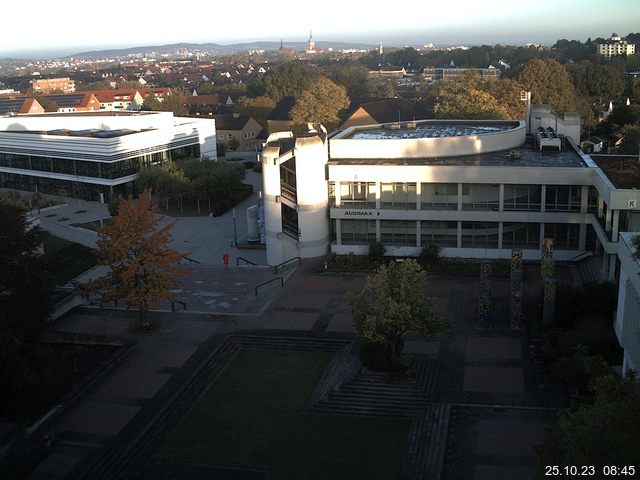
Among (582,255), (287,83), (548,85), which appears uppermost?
(287,83)

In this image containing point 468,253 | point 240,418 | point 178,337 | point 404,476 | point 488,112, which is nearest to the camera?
point 404,476

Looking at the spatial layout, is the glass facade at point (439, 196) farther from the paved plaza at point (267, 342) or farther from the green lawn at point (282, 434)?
the green lawn at point (282, 434)

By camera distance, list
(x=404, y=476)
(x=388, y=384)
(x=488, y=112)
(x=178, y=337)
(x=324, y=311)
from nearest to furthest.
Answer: (x=404, y=476) → (x=388, y=384) → (x=178, y=337) → (x=324, y=311) → (x=488, y=112)

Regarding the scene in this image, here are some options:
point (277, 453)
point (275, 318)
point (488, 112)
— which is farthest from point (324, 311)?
point (488, 112)

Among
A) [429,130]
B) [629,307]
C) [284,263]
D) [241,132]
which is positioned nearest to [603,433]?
[629,307]

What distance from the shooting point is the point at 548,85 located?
251 feet

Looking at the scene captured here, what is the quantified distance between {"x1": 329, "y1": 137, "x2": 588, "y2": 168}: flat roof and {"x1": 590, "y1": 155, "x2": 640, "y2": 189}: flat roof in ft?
3.64

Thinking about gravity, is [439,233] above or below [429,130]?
below

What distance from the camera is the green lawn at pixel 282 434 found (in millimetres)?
18938

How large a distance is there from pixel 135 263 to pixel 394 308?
1078 cm

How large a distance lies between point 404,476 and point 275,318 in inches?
477

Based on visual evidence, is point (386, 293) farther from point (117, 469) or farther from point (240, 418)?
point (117, 469)

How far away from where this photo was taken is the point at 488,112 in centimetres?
6003

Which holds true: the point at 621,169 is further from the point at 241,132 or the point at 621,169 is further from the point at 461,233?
the point at 241,132
